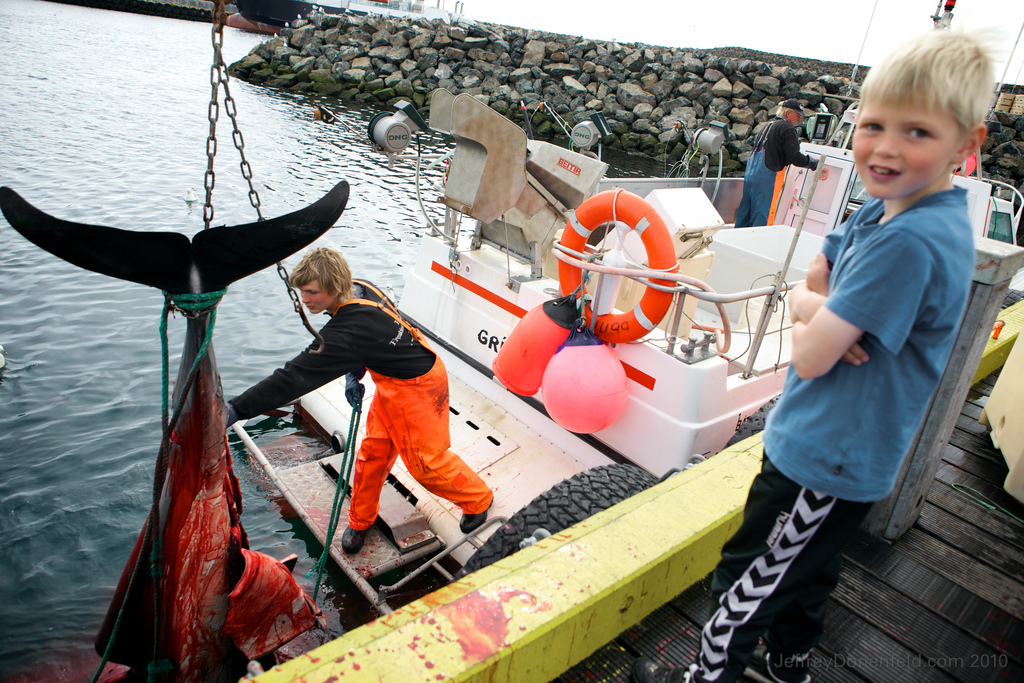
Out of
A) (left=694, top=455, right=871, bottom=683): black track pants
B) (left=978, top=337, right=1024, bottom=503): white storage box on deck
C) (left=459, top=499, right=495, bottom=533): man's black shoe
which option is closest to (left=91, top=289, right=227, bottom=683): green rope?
(left=459, top=499, right=495, bottom=533): man's black shoe

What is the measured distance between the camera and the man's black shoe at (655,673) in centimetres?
197

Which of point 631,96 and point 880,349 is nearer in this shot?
point 880,349

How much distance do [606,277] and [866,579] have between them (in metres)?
2.02

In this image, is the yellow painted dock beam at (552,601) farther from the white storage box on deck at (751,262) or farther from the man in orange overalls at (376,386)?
the white storage box on deck at (751,262)

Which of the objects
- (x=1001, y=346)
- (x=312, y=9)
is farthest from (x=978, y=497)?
(x=312, y=9)

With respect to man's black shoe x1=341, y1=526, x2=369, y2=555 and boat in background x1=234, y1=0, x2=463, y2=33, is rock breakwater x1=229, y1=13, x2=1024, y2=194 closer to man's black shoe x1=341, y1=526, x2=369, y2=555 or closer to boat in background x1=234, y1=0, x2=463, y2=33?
boat in background x1=234, y1=0, x2=463, y2=33

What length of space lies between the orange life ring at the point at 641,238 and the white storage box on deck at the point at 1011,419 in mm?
1790

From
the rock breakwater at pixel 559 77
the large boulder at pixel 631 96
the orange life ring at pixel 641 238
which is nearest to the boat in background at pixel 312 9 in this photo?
the rock breakwater at pixel 559 77

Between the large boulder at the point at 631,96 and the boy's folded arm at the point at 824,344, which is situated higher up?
the large boulder at the point at 631,96

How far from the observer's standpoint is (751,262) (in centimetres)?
552

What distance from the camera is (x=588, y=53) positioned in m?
28.0

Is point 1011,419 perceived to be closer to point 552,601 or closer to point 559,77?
point 552,601

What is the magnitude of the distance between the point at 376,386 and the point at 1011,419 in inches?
128

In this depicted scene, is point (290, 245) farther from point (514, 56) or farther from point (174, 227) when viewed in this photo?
point (514, 56)
